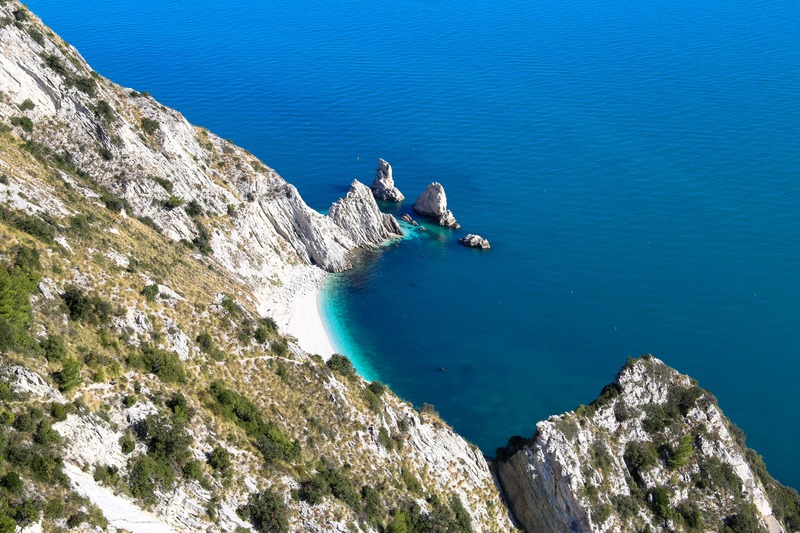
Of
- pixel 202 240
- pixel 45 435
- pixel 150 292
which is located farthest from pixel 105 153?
pixel 45 435

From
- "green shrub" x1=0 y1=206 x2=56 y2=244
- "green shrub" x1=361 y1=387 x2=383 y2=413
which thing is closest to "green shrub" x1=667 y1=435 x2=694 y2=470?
"green shrub" x1=361 y1=387 x2=383 y2=413

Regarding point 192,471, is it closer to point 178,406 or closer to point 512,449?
point 178,406

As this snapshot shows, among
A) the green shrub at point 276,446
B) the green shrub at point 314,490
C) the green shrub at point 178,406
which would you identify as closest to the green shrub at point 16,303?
the green shrub at point 178,406

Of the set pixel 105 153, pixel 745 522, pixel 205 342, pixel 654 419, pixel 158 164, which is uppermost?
pixel 158 164

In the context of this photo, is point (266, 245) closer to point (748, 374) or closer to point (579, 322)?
point (579, 322)

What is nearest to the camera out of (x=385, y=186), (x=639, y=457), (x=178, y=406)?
(x=178, y=406)

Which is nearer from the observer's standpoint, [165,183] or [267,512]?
[267,512]

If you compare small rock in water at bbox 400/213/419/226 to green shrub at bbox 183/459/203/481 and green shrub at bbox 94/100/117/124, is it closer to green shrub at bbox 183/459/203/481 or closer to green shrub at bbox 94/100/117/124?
green shrub at bbox 94/100/117/124

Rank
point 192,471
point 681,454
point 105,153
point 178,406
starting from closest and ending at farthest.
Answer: point 192,471 < point 178,406 < point 681,454 < point 105,153

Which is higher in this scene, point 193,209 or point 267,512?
point 193,209
